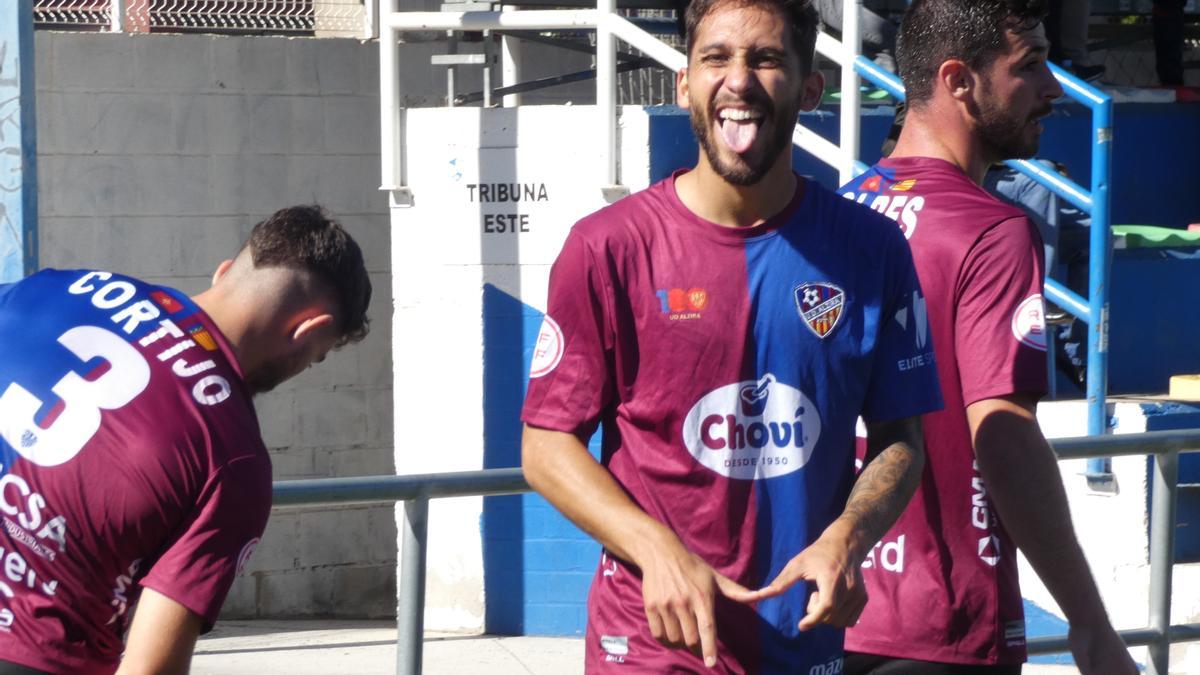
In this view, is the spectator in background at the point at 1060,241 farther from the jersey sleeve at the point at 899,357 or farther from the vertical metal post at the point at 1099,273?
the jersey sleeve at the point at 899,357

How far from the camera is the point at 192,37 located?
8.76 meters

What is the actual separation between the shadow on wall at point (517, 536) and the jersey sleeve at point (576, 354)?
4928mm

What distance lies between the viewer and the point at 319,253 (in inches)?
113

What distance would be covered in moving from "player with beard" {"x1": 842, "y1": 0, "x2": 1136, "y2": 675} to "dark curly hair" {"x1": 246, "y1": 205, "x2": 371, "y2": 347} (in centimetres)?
94

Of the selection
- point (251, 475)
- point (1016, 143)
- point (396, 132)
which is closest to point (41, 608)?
point (251, 475)

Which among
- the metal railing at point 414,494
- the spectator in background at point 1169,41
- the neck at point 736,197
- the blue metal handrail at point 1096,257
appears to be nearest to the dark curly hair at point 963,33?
the neck at point 736,197

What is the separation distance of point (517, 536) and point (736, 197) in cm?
517

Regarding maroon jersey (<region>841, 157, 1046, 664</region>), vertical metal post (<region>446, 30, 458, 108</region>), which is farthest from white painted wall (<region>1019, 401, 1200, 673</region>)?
maroon jersey (<region>841, 157, 1046, 664</region>)

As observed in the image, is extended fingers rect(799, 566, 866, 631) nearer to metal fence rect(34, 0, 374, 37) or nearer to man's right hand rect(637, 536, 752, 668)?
man's right hand rect(637, 536, 752, 668)

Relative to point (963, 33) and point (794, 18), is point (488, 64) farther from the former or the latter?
point (794, 18)

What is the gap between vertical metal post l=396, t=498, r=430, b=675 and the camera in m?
4.01

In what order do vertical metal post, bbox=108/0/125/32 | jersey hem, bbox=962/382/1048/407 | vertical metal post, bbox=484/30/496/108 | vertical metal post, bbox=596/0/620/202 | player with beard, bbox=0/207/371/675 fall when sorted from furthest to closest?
vertical metal post, bbox=108/0/125/32, vertical metal post, bbox=484/30/496/108, vertical metal post, bbox=596/0/620/202, jersey hem, bbox=962/382/1048/407, player with beard, bbox=0/207/371/675

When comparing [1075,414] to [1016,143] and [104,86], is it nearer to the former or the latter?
[1016,143]

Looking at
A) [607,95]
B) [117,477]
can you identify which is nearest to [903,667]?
[117,477]
